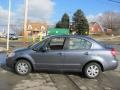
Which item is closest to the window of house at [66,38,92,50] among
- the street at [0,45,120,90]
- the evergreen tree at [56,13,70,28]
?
the street at [0,45,120,90]

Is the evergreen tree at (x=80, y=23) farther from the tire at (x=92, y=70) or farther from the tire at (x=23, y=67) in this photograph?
the tire at (x=92, y=70)

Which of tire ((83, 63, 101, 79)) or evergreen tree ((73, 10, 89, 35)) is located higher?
evergreen tree ((73, 10, 89, 35))

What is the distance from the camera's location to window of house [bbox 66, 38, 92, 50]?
12406 millimetres

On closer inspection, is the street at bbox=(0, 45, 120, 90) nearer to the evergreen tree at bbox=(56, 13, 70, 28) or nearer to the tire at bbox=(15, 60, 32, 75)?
the tire at bbox=(15, 60, 32, 75)

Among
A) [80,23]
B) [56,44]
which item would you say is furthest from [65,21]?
[56,44]

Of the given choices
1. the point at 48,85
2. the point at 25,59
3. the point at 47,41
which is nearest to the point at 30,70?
the point at 25,59

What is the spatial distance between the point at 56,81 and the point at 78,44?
5.90ft

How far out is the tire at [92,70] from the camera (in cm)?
1216

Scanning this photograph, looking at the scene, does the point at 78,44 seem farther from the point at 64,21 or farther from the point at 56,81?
the point at 64,21

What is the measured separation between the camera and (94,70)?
1216 centimetres

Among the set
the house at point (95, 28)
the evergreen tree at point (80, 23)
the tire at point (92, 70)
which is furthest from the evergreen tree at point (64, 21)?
the tire at point (92, 70)

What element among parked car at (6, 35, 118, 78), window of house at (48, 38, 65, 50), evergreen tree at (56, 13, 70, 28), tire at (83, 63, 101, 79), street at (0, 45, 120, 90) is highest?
evergreen tree at (56, 13, 70, 28)

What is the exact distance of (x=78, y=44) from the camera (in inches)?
489

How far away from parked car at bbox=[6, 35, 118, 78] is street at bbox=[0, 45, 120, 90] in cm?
33
